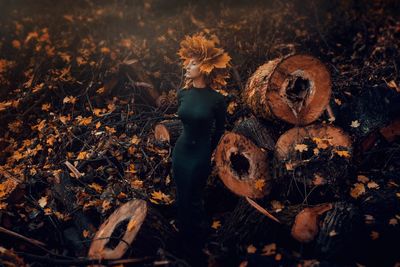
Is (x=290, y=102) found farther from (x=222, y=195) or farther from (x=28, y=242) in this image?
(x=28, y=242)

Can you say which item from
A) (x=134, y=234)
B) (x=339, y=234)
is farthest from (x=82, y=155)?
(x=339, y=234)

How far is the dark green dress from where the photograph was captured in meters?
2.60

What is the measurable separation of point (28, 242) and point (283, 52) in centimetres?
534

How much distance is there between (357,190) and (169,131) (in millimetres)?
2260

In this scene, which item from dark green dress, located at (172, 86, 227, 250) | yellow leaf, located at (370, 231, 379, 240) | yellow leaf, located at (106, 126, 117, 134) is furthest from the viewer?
yellow leaf, located at (106, 126, 117, 134)

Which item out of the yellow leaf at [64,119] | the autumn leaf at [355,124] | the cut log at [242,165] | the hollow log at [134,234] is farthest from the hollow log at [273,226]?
the yellow leaf at [64,119]

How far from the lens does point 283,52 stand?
6.16m

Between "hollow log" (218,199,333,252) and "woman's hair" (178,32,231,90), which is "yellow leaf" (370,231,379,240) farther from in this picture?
"woman's hair" (178,32,231,90)

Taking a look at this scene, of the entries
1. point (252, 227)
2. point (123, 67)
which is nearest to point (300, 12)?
point (123, 67)

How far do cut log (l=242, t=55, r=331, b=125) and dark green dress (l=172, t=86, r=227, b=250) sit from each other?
3.10ft

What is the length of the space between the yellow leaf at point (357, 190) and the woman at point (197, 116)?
1.62 metres

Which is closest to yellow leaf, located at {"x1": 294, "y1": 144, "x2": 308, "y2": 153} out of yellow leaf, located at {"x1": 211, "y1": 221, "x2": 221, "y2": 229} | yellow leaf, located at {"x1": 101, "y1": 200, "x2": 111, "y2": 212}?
yellow leaf, located at {"x1": 211, "y1": 221, "x2": 221, "y2": 229}

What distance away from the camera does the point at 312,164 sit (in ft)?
10.5

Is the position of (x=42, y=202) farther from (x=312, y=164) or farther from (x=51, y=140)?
(x=312, y=164)
